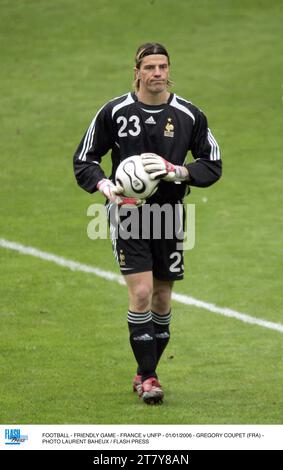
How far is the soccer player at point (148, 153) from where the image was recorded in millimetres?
10273

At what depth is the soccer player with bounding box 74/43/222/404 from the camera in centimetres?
1027

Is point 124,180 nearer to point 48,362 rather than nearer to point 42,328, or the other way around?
point 48,362

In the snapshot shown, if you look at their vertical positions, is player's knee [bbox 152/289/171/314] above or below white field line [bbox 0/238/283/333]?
below

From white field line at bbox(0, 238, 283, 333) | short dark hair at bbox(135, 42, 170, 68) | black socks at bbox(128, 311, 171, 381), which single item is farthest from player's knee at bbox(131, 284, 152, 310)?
white field line at bbox(0, 238, 283, 333)

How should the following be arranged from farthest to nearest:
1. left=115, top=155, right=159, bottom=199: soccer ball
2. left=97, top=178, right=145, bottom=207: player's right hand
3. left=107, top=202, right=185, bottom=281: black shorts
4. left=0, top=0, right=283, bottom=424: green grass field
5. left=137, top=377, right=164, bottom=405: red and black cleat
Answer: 1. left=0, top=0, right=283, bottom=424: green grass field
2. left=107, top=202, right=185, bottom=281: black shorts
3. left=137, top=377, right=164, bottom=405: red and black cleat
4. left=97, top=178, right=145, bottom=207: player's right hand
5. left=115, top=155, right=159, bottom=199: soccer ball

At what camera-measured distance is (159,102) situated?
10398mm

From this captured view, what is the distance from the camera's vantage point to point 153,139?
34.0ft

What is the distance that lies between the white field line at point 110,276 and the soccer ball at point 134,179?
3187 mm

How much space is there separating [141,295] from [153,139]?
1.21m

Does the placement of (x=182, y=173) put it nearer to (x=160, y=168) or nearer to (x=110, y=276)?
(x=160, y=168)

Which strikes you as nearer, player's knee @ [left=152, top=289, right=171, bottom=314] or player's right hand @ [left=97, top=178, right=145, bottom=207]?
player's right hand @ [left=97, top=178, right=145, bottom=207]

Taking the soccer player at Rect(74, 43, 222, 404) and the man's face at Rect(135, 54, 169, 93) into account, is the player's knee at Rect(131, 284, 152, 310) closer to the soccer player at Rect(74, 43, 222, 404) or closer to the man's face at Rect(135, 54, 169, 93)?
the soccer player at Rect(74, 43, 222, 404)

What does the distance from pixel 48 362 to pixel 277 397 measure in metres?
2.18

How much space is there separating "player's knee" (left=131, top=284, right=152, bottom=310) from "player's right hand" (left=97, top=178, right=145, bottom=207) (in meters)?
0.64
